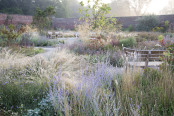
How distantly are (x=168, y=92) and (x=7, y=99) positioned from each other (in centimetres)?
241

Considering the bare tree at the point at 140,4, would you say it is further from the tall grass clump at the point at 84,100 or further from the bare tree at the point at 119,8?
the tall grass clump at the point at 84,100

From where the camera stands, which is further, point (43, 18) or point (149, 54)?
point (43, 18)

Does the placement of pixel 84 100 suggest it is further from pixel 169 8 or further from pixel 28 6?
pixel 169 8

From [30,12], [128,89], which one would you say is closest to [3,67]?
[128,89]

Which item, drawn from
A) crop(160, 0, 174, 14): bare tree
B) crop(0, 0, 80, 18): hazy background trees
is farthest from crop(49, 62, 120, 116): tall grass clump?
crop(160, 0, 174, 14): bare tree

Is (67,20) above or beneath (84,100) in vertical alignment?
above

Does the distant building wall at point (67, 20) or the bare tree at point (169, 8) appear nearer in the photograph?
the distant building wall at point (67, 20)

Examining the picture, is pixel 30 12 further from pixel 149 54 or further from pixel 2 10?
pixel 149 54

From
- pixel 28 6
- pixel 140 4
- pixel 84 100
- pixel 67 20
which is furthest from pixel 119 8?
pixel 84 100

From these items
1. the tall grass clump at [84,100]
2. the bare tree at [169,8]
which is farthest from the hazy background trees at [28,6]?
the tall grass clump at [84,100]

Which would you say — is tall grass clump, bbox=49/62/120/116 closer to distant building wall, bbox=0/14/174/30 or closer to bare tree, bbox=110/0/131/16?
distant building wall, bbox=0/14/174/30

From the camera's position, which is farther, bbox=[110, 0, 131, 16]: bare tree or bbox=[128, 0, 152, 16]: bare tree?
bbox=[110, 0, 131, 16]: bare tree

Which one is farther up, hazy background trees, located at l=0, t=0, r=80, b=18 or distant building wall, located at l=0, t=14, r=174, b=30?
hazy background trees, located at l=0, t=0, r=80, b=18

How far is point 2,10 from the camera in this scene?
94.4 feet
